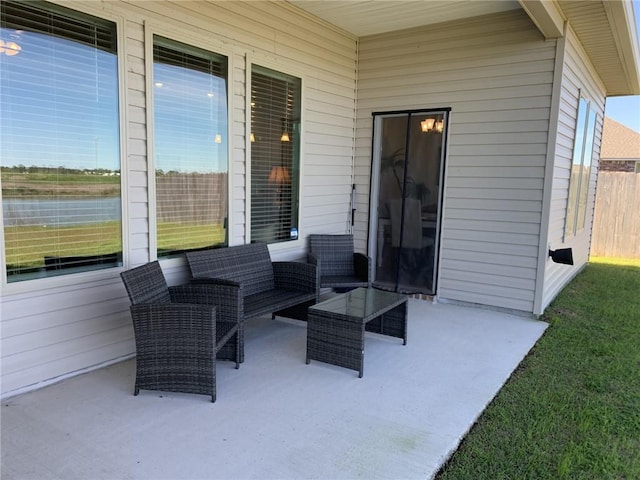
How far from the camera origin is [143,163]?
343 centimetres

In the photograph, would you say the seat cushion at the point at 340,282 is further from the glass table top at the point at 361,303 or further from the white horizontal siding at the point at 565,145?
the white horizontal siding at the point at 565,145

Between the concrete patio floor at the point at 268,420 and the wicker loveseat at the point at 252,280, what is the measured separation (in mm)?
384

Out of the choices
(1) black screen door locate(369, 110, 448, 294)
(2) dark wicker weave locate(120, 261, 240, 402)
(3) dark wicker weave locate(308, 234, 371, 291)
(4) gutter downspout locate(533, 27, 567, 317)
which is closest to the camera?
(2) dark wicker weave locate(120, 261, 240, 402)

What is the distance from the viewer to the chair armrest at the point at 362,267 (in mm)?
4816

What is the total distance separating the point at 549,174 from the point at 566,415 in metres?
2.72

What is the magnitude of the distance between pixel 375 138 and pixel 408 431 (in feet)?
13.3

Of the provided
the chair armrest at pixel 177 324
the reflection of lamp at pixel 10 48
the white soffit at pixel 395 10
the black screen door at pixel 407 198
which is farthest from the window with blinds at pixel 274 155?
the reflection of lamp at pixel 10 48

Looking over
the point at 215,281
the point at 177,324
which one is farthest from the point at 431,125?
the point at 177,324

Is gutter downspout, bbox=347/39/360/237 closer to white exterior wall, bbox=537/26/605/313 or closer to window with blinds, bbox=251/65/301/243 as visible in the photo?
window with blinds, bbox=251/65/301/243

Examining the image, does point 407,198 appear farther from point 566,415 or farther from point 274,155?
point 566,415

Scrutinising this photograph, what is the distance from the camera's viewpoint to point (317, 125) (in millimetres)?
5289

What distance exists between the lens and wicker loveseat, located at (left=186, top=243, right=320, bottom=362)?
10.8 feet

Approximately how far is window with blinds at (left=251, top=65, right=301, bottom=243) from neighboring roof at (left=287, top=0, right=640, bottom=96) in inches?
35.4

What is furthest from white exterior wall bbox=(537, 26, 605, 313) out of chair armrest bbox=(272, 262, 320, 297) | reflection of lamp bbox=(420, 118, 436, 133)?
chair armrest bbox=(272, 262, 320, 297)
